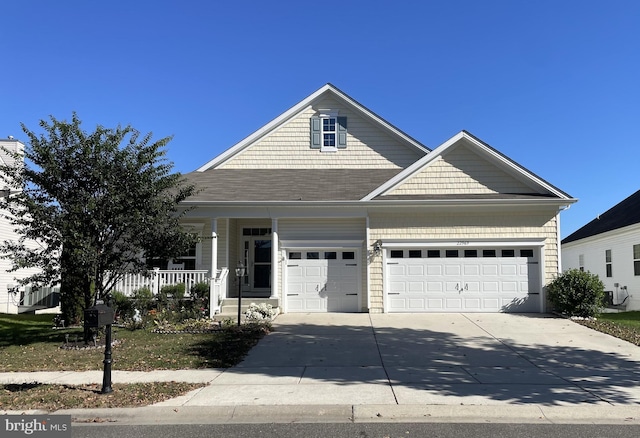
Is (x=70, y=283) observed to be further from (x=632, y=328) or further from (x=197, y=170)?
(x=632, y=328)

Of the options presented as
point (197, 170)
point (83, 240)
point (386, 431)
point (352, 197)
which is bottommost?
point (386, 431)

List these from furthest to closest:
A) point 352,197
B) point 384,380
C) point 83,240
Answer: point 352,197 → point 83,240 → point 384,380

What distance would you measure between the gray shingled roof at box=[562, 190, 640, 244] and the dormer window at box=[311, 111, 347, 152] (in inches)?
492

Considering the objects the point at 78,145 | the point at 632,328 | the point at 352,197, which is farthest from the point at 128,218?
the point at 632,328

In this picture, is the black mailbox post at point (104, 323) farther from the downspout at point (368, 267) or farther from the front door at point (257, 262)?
the front door at point (257, 262)

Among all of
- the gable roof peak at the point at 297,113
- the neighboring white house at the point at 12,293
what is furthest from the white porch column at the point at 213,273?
the neighboring white house at the point at 12,293

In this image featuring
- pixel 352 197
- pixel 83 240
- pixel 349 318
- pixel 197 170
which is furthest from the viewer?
pixel 197 170

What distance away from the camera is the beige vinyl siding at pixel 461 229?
14.8 metres

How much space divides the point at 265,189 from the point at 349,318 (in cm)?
528

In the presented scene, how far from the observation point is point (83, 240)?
10375mm

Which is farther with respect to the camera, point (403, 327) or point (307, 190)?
point (307, 190)

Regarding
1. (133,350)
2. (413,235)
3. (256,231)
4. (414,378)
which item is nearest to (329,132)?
(256,231)

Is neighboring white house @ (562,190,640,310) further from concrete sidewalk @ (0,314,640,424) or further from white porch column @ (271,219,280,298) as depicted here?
white porch column @ (271,219,280,298)

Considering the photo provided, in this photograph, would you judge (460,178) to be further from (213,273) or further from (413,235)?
(213,273)
